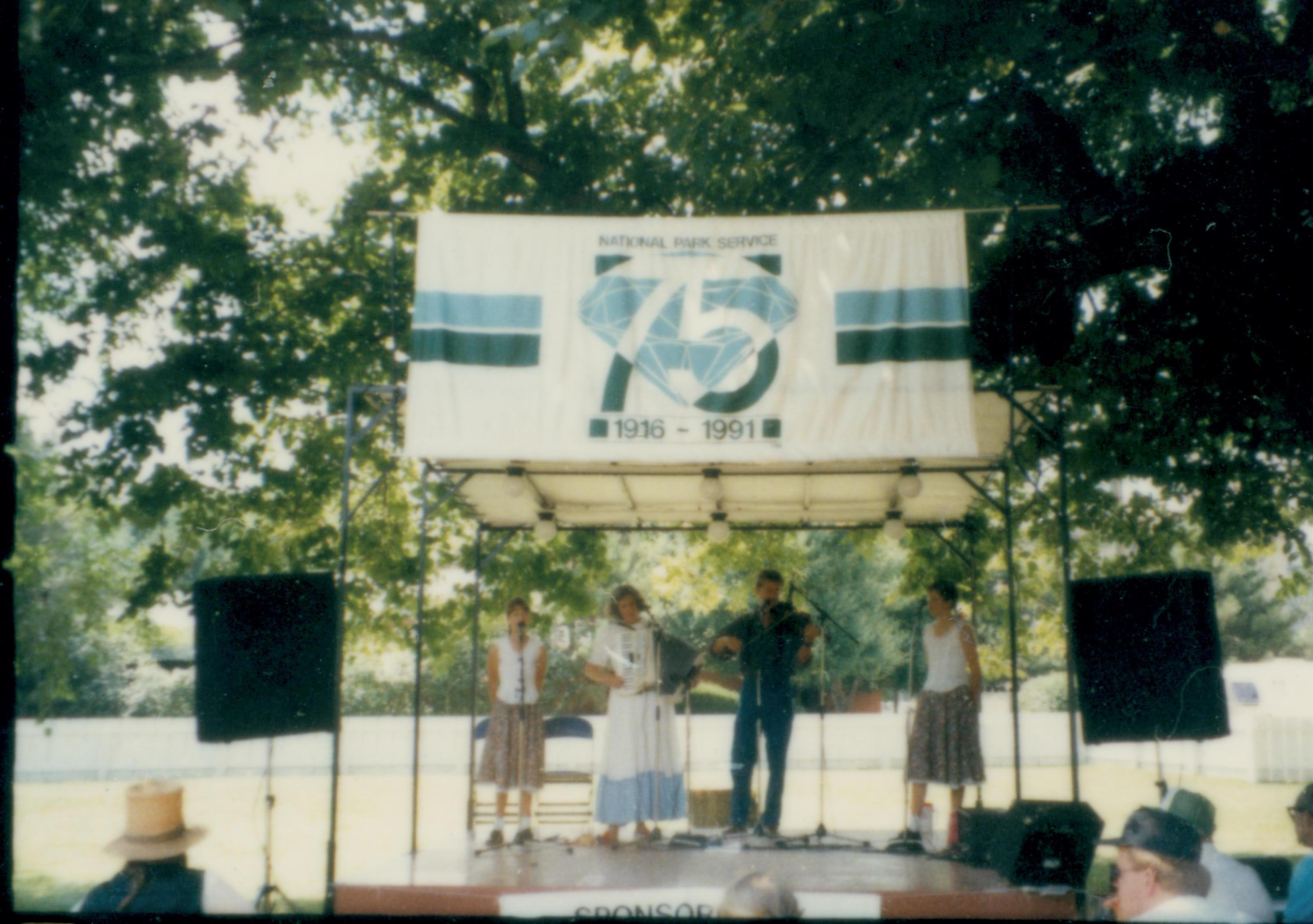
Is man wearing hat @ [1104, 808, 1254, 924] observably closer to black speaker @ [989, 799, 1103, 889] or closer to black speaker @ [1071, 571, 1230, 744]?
black speaker @ [989, 799, 1103, 889]

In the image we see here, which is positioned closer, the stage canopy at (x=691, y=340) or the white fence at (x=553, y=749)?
the stage canopy at (x=691, y=340)

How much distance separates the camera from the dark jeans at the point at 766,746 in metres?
6.54

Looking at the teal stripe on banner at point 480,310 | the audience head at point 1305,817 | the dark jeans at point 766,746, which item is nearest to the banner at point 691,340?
the teal stripe on banner at point 480,310

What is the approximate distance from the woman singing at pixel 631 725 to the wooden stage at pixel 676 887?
1.79ft

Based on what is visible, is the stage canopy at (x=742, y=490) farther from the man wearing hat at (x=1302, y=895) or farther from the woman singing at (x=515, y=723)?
the man wearing hat at (x=1302, y=895)

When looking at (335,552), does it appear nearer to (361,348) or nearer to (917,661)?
(361,348)

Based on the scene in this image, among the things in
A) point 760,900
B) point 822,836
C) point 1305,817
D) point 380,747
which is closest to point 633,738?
point 822,836

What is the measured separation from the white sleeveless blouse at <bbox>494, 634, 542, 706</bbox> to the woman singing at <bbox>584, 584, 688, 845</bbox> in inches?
17.7

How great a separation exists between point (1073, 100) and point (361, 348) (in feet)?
20.8

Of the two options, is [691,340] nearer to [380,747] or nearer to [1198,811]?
[1198,811]

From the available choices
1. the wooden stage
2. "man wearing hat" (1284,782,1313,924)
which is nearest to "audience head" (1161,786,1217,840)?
"man wearing hat" (1284,782,1313,924)

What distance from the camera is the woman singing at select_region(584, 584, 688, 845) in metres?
6.60

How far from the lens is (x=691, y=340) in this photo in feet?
16.1

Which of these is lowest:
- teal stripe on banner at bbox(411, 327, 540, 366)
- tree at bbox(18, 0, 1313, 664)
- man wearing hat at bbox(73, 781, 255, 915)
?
man wearing hat at bbox(73, 781, 255, 915)
